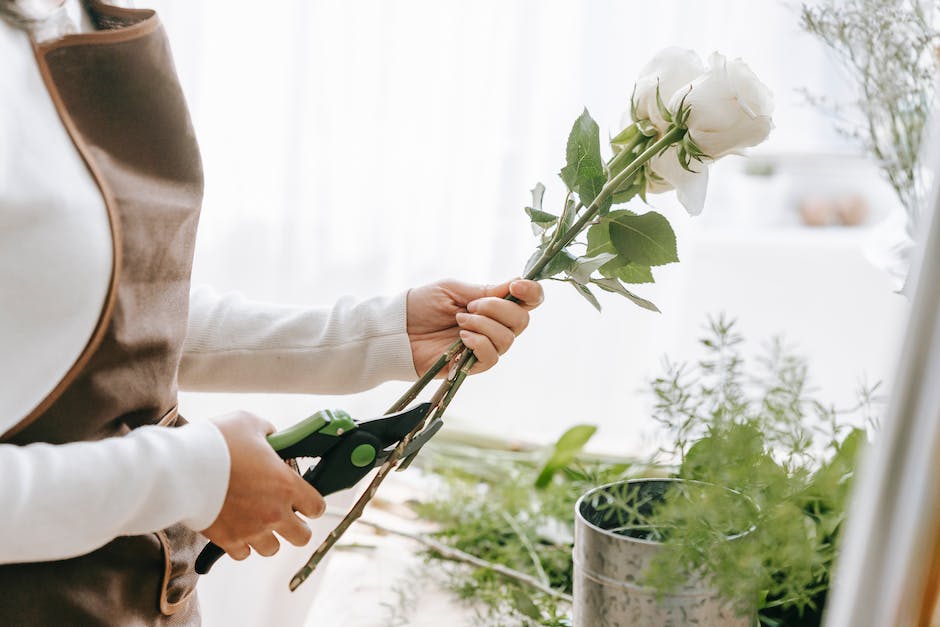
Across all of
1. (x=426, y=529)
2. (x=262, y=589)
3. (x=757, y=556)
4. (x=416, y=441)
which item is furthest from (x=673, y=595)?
(x=426, y=529)

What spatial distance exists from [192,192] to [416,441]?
0.78ft

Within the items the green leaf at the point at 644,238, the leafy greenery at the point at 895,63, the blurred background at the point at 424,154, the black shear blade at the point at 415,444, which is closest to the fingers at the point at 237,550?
the black shear blade at the point at 415,444

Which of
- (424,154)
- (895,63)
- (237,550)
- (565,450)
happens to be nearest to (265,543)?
(237,550)

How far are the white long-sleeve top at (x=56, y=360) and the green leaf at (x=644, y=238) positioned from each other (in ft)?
0.96

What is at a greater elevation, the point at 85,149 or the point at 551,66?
the point at 551,66

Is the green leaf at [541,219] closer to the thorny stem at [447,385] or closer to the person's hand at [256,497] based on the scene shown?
the thorny stem at [447,385]

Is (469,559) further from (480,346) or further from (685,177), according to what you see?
(685,177)

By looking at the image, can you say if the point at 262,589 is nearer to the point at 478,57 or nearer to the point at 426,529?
the point at 426,529

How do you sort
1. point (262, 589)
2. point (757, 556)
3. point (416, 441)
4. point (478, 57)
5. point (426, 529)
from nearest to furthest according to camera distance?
point (757, 556), point (416, 441), point (262, 589), point (426, 529), point (478, 57)

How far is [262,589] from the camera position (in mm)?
769

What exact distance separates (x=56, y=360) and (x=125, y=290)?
6cm

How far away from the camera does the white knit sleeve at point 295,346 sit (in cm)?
75

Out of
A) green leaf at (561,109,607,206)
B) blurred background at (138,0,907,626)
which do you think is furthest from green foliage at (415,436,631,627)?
blurred background at (138,0,907,626)

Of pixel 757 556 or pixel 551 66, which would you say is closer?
pixel 757 556
